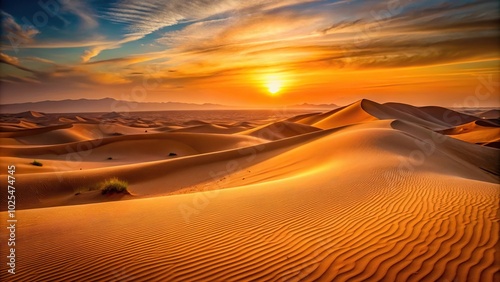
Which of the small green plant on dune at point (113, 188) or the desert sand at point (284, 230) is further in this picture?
the small green plant on dune at point (113, 188)

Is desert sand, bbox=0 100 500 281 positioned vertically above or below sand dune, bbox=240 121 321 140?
below

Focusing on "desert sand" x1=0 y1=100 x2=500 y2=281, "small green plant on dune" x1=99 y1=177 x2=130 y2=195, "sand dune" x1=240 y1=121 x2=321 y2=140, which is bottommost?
"desert sand" x1=0 y1=100 x2=500 y2=281

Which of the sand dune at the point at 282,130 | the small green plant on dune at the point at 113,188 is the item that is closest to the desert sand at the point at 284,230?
the small green plant on dune at the point at 113,188

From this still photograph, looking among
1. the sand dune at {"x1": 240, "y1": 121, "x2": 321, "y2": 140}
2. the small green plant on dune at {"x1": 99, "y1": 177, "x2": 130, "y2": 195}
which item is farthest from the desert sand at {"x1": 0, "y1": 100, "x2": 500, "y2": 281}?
the sand dune at {"x1": 240, "y1": 121, "x2": 321, "y2": 140}

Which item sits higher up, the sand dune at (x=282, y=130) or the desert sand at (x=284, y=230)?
the sand dune at (x=282, y=130)

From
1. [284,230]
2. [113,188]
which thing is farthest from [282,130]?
[284,230]

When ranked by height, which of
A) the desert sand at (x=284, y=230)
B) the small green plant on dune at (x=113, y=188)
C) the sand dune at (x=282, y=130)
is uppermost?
the sand dune at (x=282, y=130)

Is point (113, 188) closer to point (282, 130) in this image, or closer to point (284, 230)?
point (284, 230)

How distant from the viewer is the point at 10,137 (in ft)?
129

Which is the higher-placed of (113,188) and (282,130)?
(282,130)

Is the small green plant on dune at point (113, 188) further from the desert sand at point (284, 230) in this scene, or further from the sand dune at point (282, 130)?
the sand dune at point (282, 130)

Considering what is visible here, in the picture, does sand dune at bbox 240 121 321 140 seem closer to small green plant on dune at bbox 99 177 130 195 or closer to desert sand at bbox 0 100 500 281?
desert sand at bbox 0 100 500 281

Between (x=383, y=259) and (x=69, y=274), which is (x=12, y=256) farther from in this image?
(x=383, y=259)

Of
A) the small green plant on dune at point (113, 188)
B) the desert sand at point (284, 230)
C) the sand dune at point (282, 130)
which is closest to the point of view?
the desert sand at point (284, 230)
